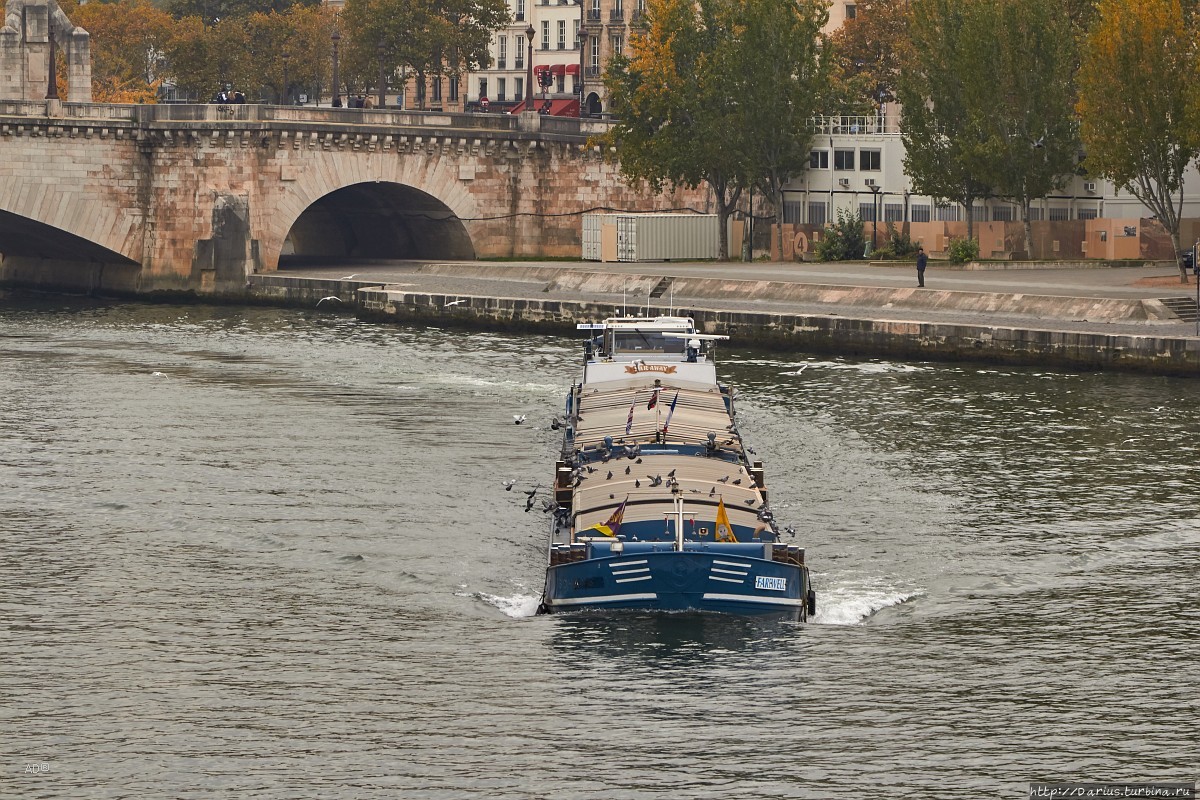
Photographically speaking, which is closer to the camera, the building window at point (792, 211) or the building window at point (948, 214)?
the building window at point (948, 214)

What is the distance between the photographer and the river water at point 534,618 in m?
30.9

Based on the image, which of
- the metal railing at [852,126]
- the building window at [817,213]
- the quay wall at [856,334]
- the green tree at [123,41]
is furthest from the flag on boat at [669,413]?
the green tree at [123,41]

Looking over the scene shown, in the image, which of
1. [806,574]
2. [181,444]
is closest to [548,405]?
[181,444]

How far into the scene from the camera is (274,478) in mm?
53062

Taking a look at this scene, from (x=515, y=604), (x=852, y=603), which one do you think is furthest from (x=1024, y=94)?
(x=515, y=604)

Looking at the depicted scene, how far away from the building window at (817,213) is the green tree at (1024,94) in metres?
15.2

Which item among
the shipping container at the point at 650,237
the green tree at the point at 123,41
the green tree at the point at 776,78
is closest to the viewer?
the green tree at the point at 776,78

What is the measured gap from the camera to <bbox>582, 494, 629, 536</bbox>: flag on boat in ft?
123

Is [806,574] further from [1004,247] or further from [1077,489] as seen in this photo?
[1004,247]

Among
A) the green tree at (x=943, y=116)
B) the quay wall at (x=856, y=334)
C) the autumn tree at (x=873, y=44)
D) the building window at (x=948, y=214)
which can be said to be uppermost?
the autumn tree at (x=873, y=44)

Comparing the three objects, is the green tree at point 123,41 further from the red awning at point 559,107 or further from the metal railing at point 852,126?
the metal railing at point 852,126

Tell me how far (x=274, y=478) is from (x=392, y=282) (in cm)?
4920

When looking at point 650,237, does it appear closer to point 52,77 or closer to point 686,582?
point 52,77

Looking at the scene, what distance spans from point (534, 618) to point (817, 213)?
7302cm
